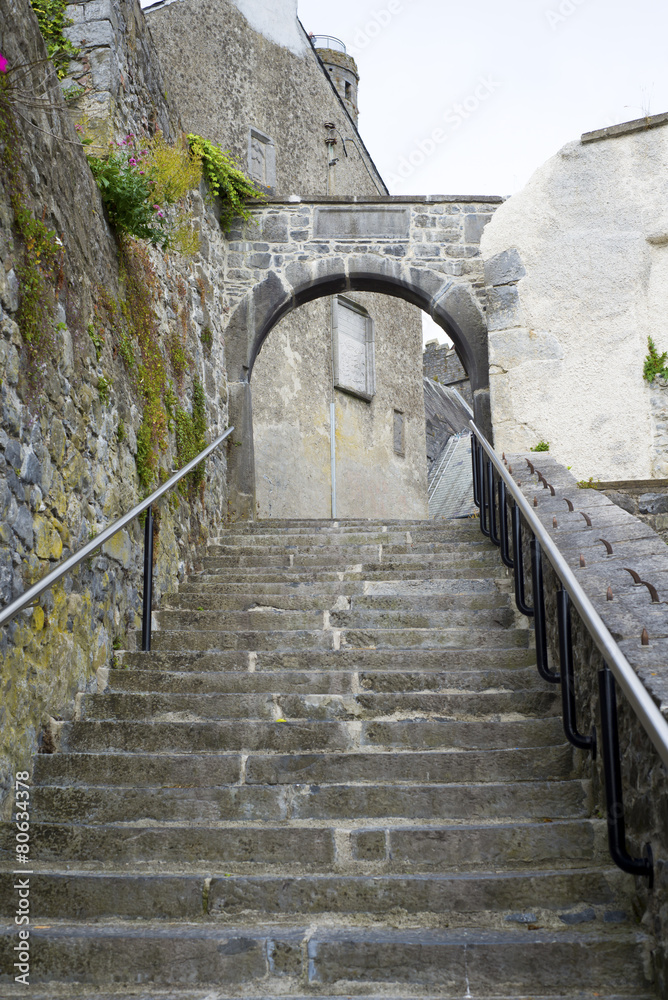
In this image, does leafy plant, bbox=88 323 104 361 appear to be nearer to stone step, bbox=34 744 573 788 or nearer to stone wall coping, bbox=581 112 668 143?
stone step, bbox=34 744 573 788

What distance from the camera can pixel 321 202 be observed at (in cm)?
755

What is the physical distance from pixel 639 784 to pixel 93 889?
1.42 metres

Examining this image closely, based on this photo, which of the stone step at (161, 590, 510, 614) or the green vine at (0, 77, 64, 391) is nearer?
the green vine at (0, 77, 64, 391)

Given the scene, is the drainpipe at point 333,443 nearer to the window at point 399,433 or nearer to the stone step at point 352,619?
the window at point 399,433

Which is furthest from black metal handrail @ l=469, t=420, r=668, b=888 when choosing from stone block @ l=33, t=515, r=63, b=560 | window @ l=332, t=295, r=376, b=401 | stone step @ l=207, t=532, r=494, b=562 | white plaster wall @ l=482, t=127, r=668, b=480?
window @ l=332, t=295, r=376, b=401

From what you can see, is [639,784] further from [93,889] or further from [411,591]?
[411,591]

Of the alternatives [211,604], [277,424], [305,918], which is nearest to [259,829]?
[305,918]

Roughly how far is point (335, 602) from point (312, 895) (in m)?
2.01

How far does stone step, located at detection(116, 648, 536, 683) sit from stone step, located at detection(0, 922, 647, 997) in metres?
1.38

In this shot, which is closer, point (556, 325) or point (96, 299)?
point (96, 299)

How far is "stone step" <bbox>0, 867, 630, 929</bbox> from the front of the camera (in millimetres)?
2299

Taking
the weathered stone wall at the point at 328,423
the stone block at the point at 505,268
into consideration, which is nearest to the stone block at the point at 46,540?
the stone block at the point at 505,268

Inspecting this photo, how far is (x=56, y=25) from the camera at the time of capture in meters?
5.17

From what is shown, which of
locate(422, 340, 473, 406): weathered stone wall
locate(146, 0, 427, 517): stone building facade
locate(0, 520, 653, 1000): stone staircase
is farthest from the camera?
locate(422, 340, 473, 406): weathered stone wall
